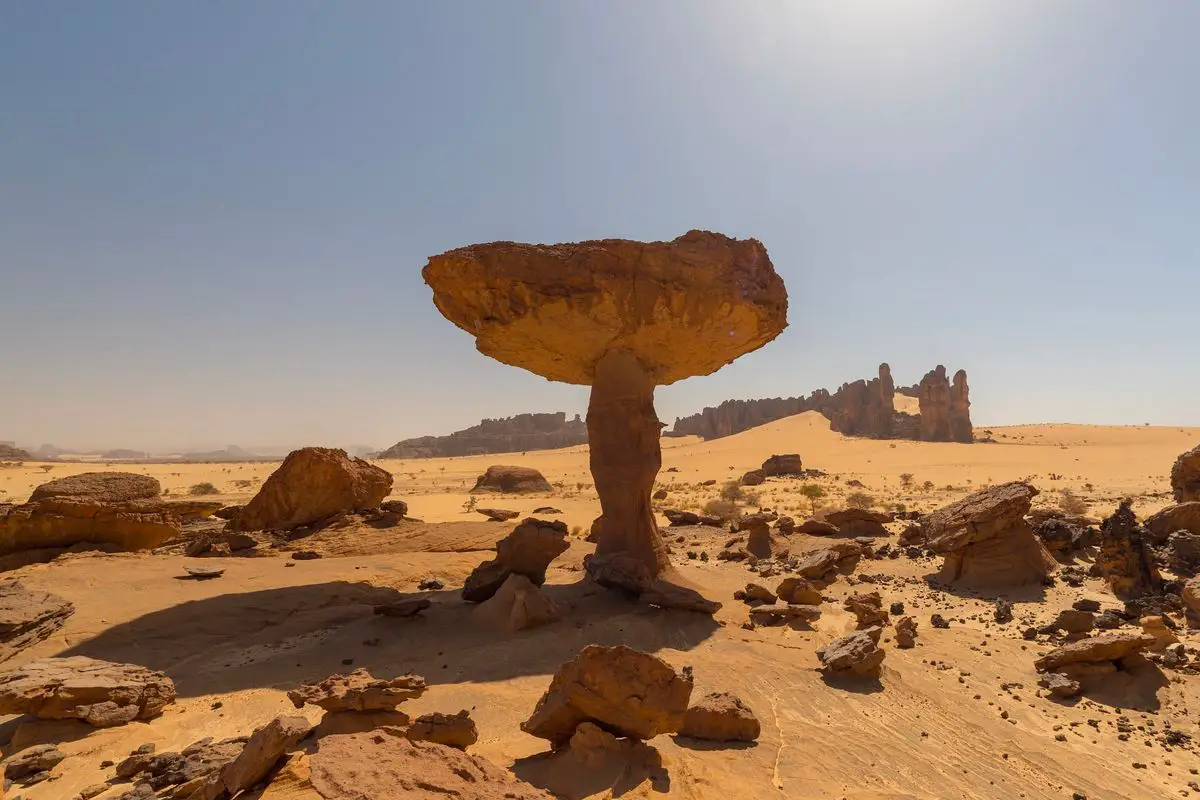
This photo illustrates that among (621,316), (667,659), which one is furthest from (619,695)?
(621,316)

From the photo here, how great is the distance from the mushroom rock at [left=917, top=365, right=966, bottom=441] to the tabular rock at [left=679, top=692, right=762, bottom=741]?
173 feet

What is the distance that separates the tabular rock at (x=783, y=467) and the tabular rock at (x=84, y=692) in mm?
30405

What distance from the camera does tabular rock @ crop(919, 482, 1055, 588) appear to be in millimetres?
9422

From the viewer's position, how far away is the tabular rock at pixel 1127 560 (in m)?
8.34

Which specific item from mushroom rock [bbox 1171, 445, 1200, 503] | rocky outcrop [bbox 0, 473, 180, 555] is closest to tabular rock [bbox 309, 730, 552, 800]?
rocky outcrop [bbox 0, 473, 180, 555]

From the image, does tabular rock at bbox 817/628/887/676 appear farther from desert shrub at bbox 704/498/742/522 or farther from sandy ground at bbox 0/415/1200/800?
desert shrub at bbox 704/498/742/522

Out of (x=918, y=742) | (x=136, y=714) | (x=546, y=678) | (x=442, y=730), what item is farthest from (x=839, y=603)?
(x=136, y=714)

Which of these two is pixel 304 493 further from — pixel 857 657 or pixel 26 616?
pixel 857 657

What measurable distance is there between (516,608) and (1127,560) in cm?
903

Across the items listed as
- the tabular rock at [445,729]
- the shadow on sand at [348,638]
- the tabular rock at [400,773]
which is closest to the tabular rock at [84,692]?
the shadow on sand at [348,638]

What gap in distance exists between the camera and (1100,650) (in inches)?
226

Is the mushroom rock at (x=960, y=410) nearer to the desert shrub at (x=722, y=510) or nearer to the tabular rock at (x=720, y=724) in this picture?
the desert shrub at (x=722, y=510)

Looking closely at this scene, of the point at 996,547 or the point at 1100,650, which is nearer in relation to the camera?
the point at 1100,650

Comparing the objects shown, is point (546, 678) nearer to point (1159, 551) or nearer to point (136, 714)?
point (136, 714)
